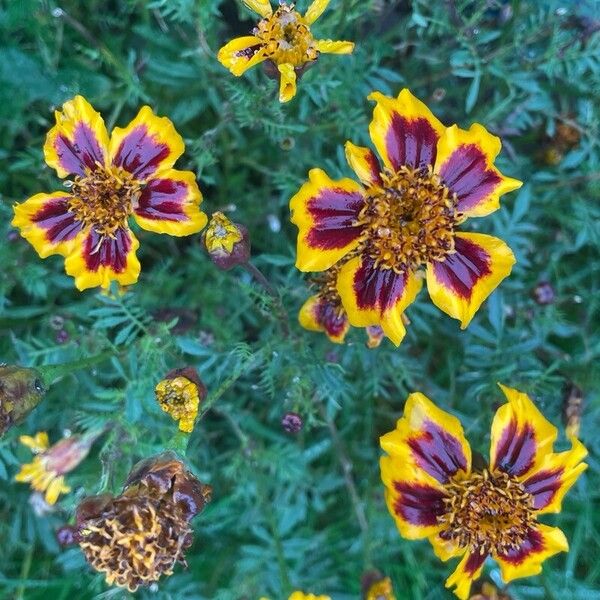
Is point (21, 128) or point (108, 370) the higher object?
point (21, 128)

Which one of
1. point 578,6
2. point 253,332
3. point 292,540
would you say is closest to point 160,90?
point 253,332

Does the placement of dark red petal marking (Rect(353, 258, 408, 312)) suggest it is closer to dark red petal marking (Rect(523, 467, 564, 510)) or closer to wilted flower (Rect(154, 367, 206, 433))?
wilted flower (Rect(154, 367, 206, 433))

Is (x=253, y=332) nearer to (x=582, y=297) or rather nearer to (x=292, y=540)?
(x=292, y=540)

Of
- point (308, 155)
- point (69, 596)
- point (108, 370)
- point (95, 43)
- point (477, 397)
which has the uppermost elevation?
point (95, 43)

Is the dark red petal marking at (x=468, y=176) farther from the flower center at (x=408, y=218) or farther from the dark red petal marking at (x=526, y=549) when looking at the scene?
the dark red petal marking at (x=526, y=549)

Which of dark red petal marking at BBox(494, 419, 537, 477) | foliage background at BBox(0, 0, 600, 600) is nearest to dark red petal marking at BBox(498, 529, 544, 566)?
dark red petal marking at BBox(494, 419, 537, 477)

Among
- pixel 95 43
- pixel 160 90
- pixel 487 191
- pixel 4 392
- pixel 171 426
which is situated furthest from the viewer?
pixel 160 90
